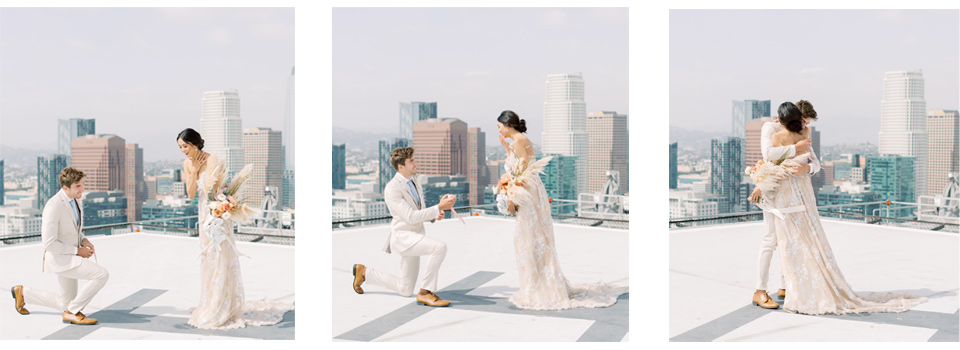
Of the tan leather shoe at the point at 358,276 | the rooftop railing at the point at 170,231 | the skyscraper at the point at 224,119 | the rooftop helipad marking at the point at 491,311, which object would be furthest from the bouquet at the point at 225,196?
the skyscraper at the point at 224,119

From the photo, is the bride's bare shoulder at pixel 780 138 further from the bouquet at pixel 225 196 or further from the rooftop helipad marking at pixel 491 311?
the bouquet at pixel 225 196

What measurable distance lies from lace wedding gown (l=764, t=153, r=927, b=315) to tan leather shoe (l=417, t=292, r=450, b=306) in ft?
8.64

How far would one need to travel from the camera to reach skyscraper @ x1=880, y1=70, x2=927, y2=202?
6022 cm

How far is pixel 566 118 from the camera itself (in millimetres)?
37656

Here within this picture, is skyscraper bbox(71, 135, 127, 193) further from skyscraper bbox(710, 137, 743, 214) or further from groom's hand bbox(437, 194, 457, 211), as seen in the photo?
groom's hand bbox(437, 194, 457, 211)

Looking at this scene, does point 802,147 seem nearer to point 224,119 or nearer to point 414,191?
point 414,191

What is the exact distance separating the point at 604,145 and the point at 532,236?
3955cm

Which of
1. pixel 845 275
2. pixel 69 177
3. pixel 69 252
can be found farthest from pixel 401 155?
pixel 845 275

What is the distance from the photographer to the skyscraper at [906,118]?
6022cm

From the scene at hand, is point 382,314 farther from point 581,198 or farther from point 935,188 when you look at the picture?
point 935,188

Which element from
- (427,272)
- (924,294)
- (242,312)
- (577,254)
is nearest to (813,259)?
(924,294)

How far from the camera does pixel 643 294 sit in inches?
175

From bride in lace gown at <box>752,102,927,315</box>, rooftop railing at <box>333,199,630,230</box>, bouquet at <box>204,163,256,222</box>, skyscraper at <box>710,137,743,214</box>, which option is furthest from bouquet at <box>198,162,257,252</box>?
skyscraper at <box>710,137,743,214</box>

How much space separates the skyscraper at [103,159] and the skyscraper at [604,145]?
23.5 m
